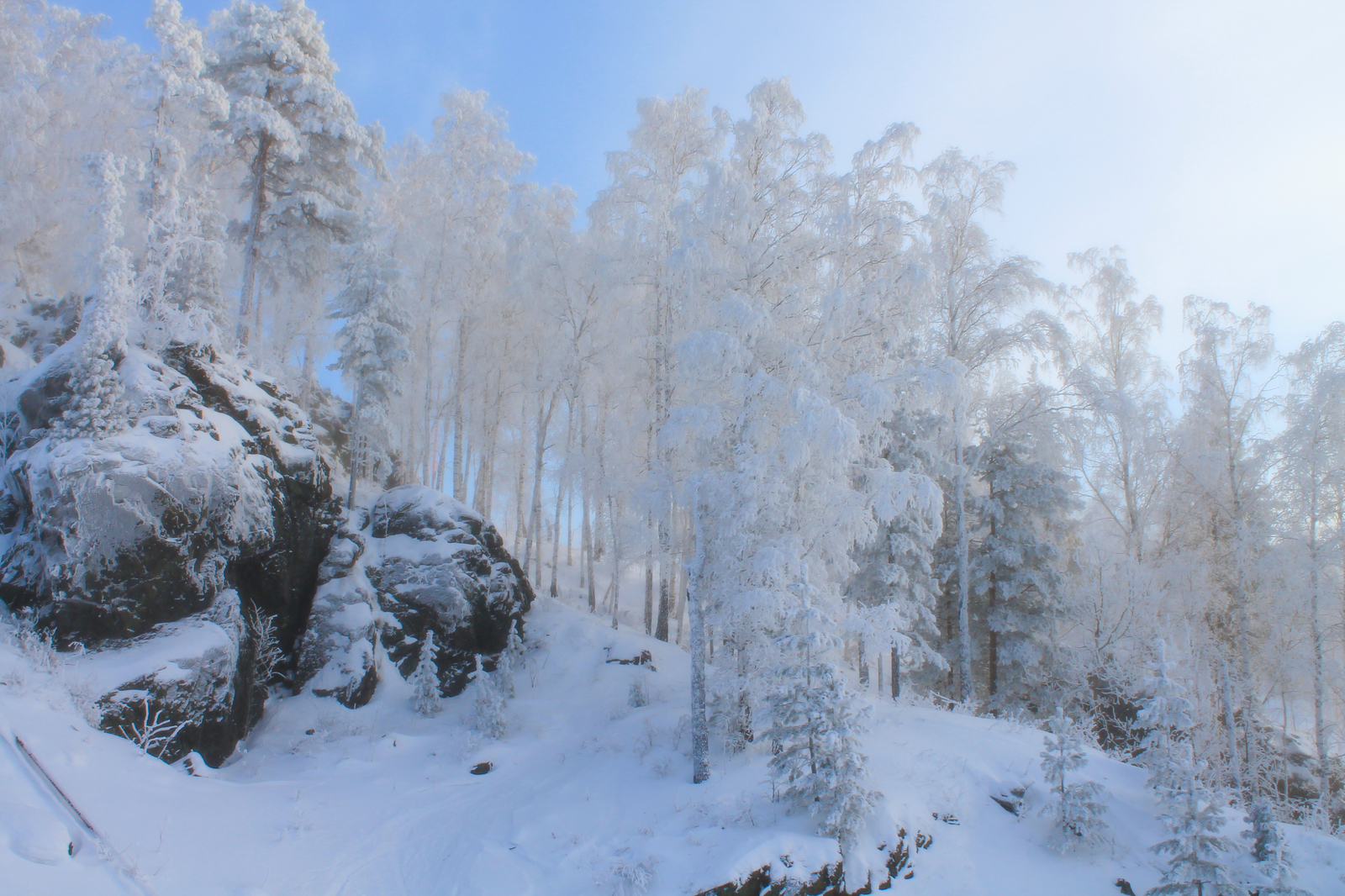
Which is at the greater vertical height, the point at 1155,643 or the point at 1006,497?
the point at 1006,497

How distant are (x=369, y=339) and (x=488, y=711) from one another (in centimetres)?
1214

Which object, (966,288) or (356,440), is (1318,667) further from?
(356,440)

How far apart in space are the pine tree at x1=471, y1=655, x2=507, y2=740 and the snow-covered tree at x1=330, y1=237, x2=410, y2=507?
27.1ft

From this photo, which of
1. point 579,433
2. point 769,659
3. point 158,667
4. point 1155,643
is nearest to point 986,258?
point 1155,643

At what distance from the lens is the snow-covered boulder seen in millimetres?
14227

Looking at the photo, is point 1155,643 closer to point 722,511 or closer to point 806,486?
point 806,486

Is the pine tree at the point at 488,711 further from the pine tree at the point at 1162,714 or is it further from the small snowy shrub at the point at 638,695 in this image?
the pine tree at the point at 1162,714

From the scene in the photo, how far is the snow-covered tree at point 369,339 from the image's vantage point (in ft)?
61.6

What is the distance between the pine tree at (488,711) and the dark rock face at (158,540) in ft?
14.5

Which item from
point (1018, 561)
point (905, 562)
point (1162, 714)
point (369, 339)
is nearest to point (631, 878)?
point (1162, 714)

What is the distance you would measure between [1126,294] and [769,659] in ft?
66.1

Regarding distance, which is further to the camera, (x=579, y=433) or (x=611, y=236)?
(x=579, y=433)

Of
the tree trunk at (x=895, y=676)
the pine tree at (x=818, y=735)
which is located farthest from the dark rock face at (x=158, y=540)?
the tree trunk at (x=895, y=676)

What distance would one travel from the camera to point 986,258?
15.9 meters
